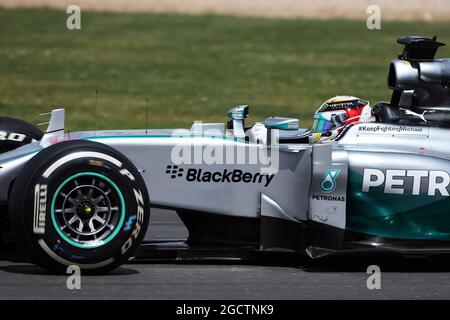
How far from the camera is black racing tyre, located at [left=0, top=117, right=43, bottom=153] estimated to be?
296 inches

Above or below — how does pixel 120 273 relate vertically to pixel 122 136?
below

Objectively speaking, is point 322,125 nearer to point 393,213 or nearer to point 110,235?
point 393,213

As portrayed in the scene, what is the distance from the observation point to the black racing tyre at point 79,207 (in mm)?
5984

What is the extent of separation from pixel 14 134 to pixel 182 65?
52.9ft

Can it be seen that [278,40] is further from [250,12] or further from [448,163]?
[448,163]

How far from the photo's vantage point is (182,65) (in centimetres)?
2355

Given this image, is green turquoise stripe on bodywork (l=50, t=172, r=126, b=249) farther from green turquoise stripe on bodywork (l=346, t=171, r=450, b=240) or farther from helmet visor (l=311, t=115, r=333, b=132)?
helmet visor (l=311, t=115, r=333, b=132)

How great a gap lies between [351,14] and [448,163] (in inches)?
1145

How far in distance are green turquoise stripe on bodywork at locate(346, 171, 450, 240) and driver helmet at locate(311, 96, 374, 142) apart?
0.88 metres

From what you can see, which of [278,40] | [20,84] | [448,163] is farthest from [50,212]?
[278,40]

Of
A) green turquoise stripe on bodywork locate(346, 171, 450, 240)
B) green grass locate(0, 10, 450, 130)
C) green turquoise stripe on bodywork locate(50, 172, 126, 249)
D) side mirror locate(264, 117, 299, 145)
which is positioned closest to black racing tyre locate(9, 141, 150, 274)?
green turquoise stripe on bodywork locate(50, 172, 126, 249)

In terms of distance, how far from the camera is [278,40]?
1120 inches

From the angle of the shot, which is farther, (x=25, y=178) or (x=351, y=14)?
(x=351, y=14)
